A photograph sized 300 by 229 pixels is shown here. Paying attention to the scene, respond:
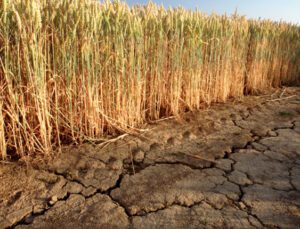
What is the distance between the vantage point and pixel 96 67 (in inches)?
99.5

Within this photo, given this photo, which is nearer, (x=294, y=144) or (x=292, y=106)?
(x=294, y=144)

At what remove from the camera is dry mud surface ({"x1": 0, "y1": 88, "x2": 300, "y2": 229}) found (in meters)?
1.63

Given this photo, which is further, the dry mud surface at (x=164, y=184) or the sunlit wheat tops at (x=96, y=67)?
the sunlit wheat tops at (x=96, y=67)

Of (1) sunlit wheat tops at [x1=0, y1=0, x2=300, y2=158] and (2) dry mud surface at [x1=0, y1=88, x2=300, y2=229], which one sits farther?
(1) sunlit wheat tops at [x1=0, y1=0, x2=300, y2=158]

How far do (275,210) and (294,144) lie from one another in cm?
133

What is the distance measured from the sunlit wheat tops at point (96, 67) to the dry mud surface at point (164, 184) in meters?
0.27

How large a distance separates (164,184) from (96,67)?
4.20ft

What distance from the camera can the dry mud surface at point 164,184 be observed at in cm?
163

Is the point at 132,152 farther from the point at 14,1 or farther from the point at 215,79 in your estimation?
the point at 215,79

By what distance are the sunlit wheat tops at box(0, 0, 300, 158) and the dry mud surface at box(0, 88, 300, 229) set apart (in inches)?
10.7

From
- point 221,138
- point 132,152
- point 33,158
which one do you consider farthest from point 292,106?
point 33,158

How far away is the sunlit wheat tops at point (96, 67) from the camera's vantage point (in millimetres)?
2082

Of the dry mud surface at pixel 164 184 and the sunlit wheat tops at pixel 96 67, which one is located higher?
the sunlit wheat tops at pixel 96 67

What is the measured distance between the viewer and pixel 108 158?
2365mm
